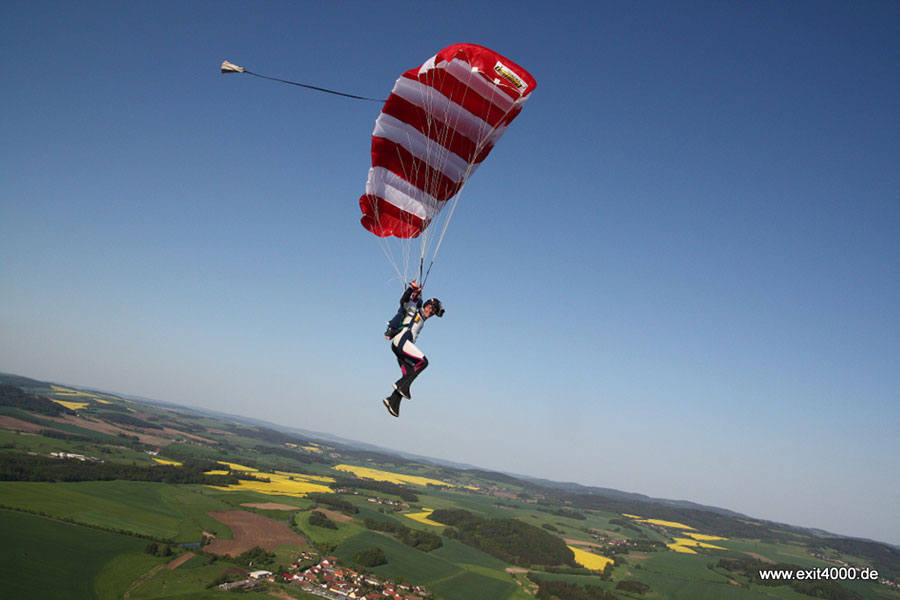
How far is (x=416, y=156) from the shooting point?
10.5m

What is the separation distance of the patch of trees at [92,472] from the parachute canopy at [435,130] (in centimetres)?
5879

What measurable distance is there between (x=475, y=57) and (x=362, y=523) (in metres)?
58.1

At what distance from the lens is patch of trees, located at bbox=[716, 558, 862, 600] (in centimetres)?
5569

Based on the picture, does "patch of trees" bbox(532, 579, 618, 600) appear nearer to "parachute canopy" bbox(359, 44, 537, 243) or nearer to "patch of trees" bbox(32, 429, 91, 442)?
"parachute canopy" bbox(359, 44, 537, 243)

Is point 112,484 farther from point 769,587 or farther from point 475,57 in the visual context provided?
point 769,587

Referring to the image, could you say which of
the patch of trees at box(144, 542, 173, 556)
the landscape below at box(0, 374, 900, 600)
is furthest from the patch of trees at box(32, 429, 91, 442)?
the patch of trees at box(144, 542, 173, 556)

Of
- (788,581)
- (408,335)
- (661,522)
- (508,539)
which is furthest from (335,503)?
(661,522)

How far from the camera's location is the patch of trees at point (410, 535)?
5253 cm

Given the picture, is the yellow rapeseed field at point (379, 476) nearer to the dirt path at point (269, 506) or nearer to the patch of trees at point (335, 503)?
the patch of trees at point (335, 503)

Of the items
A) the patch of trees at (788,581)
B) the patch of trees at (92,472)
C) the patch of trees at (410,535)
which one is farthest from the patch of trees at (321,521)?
the patch of trees at (788,581)

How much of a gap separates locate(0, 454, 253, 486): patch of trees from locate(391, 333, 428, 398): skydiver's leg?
59.9 meters

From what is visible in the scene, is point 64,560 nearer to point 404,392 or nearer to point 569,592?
point 404,392

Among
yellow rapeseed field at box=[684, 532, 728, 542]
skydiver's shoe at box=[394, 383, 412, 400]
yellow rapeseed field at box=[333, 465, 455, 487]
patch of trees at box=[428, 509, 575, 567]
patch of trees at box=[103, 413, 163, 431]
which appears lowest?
yellow rapeseed field at box=[333, 465, 455, 487]

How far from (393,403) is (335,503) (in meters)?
62.0
